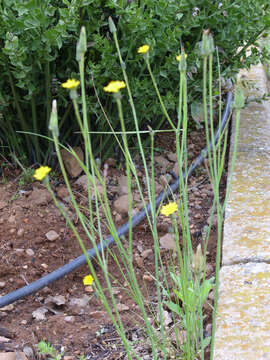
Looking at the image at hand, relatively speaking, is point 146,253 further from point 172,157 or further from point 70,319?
point 172,157

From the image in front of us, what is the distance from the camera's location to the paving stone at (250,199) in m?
1.61

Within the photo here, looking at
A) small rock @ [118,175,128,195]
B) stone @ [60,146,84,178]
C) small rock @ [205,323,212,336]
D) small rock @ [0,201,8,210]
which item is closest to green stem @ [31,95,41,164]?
stone @ [60,146,84,178]

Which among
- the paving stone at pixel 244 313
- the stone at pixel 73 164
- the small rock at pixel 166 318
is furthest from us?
the stone at pixel 73 164

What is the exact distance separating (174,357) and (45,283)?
575 mm

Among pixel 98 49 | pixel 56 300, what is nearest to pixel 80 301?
pixel 56 300

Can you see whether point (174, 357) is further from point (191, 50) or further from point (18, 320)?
point (191, 50)

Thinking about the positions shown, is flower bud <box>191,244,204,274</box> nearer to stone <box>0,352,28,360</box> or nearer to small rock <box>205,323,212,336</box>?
small rock <box>205,323,212,336</box>

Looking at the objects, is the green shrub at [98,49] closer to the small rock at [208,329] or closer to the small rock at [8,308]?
the small rock at [8,308]

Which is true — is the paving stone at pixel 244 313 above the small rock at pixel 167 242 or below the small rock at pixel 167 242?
above

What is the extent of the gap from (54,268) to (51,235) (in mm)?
150

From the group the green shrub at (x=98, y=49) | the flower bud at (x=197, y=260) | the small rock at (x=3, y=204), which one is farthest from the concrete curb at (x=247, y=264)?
the small rock at (x=3, y=204)

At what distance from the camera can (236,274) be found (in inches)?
59.4

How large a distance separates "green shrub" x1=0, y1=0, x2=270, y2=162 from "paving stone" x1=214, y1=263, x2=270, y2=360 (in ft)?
2.85

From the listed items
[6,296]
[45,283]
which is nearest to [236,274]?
[45,283]
